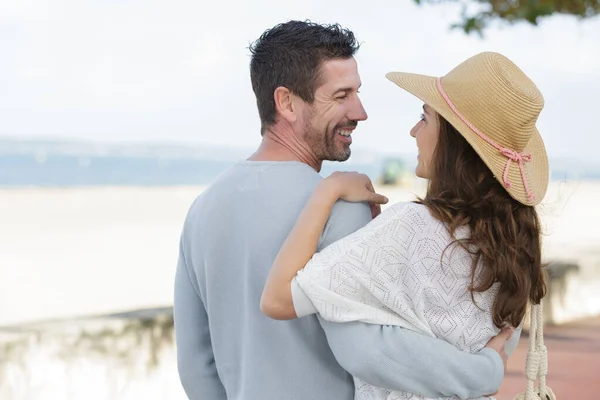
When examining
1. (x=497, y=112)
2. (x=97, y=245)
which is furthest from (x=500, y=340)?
(x=97, y=245)

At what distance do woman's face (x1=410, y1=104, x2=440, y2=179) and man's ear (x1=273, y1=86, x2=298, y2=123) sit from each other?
37 centimetres

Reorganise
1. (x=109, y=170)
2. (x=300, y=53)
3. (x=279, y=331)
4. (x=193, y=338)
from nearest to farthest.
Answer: (x=279, y=331), (x=300, y=53), (x=193, y=338), (x=109, y=170)

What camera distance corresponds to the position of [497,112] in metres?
2.40

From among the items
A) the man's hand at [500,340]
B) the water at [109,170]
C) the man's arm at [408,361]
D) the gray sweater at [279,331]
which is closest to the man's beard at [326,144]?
the gray sweater at [279,331]

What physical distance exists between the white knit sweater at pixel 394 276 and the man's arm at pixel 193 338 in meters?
0.58

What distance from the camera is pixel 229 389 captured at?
8.65ft

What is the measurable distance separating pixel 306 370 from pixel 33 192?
27.5 metres

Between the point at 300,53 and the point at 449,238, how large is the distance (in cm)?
70

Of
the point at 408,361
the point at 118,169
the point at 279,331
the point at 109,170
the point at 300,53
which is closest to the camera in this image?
the point at 408,361

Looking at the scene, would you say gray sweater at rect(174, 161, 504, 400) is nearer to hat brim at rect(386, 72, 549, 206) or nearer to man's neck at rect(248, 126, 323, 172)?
man's neck at rect(248, 126, 323, 172)

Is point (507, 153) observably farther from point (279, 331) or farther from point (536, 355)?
point (279, 331)

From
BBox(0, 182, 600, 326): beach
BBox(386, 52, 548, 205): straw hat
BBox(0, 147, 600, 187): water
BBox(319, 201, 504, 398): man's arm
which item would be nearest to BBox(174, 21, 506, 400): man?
BBox(319, 201, 504, 398): man's arm

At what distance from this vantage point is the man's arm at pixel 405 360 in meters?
2.23

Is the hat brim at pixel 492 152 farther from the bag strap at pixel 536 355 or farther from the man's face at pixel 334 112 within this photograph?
the bag strap at pixel 536 355
